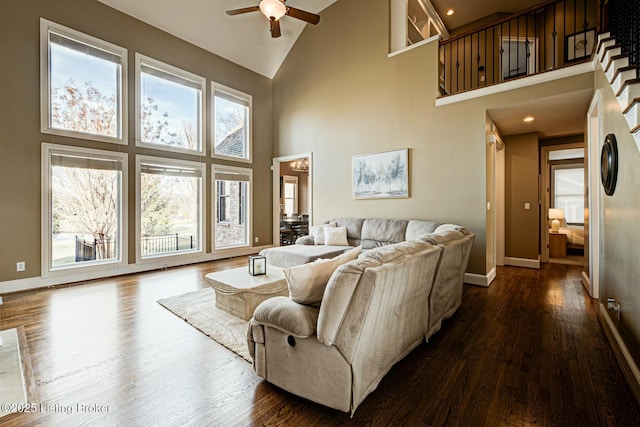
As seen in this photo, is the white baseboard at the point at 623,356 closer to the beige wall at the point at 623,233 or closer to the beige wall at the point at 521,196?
the beige wall at the point at 623,233

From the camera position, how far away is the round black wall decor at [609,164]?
98.8 inches

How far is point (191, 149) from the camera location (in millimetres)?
5996

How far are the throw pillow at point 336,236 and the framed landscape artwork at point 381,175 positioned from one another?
2.93 feet

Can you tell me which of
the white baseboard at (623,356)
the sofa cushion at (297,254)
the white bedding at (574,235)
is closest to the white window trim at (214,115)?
the sofa cushion at (297,254)

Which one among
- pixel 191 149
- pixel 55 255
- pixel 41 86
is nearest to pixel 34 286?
pixel 55 255

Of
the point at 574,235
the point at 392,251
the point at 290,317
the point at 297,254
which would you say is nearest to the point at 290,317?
the point at 290,317

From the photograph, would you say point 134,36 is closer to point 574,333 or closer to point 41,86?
point 41,86

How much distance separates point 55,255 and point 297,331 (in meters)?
4.75

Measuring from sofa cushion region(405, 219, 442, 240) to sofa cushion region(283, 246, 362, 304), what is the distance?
2.96 metres

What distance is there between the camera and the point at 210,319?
9.88ft

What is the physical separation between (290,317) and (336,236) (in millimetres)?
3641

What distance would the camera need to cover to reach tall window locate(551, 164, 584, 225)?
780 centimetres

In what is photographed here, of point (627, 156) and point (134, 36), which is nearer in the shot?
point (627, 156)

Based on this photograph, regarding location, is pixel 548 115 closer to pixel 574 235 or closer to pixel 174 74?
pixel 574 235
